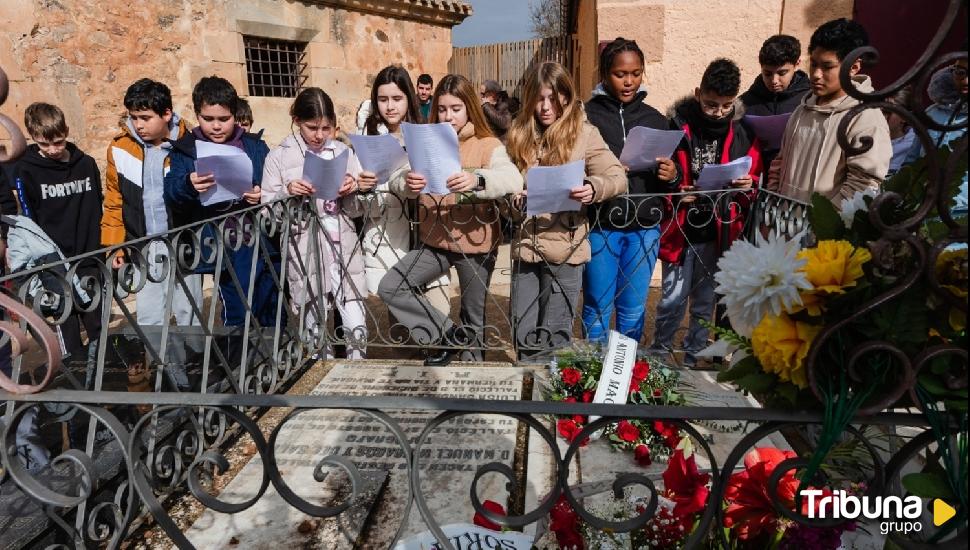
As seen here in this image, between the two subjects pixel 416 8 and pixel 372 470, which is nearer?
pixel 372 470

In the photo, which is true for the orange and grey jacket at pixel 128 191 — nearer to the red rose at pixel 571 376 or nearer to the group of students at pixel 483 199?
the group of students at pixel 483 199

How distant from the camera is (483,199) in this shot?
2949 mm

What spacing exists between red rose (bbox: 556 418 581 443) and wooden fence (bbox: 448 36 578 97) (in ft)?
34.1

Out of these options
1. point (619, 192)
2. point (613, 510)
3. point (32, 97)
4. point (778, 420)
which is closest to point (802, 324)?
point (778, 420)

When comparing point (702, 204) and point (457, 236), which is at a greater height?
point (702, 204)

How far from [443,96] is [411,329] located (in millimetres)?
1293

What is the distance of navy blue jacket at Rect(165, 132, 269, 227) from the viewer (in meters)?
3.17

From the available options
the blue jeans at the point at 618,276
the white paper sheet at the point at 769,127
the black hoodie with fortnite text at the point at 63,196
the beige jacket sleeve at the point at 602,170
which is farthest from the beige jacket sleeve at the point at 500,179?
the black hoodie with fortnite text at the point at 63,196

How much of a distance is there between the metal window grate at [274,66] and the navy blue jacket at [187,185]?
17.7 ft

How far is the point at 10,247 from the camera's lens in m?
3.35

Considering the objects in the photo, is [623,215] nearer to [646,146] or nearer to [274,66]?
[646,146]

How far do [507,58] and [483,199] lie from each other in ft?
34.5

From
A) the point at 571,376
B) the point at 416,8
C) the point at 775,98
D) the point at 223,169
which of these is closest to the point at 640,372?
the point at 571,376

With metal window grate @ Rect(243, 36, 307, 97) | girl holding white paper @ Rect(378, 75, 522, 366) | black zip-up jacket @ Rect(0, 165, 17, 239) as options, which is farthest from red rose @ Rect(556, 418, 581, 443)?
metal window grate @ Rect(243, 36, 307, 97)
